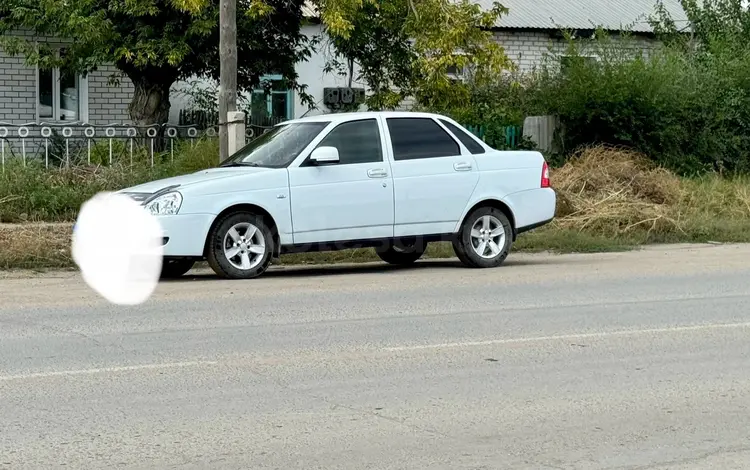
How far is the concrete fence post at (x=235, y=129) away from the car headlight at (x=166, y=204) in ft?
12.3

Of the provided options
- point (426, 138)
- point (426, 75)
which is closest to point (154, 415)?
point (426, 138)

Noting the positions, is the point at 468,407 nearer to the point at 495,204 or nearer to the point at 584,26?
the point at 495,204

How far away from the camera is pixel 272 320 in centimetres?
1029

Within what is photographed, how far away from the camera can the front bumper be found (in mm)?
12484

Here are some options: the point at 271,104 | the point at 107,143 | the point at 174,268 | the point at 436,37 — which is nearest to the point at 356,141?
the point at 174,268

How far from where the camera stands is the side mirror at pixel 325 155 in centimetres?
1300

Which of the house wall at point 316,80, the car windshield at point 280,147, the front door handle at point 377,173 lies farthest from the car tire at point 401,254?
the house wall at point 316,80

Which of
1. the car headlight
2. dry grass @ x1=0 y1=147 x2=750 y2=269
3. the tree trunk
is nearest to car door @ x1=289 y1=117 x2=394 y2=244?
the car headlight

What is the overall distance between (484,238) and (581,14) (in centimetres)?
2071

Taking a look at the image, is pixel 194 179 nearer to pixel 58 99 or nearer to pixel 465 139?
pixel 465 139

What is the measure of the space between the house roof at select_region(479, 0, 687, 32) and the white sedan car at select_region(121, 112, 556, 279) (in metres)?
17.9

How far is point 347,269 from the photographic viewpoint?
47.9 ft

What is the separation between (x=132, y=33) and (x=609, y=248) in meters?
9.35

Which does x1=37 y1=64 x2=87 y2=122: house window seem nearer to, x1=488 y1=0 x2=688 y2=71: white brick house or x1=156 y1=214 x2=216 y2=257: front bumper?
x1=488 y1=0 x2=688 y2=71: white brick house
